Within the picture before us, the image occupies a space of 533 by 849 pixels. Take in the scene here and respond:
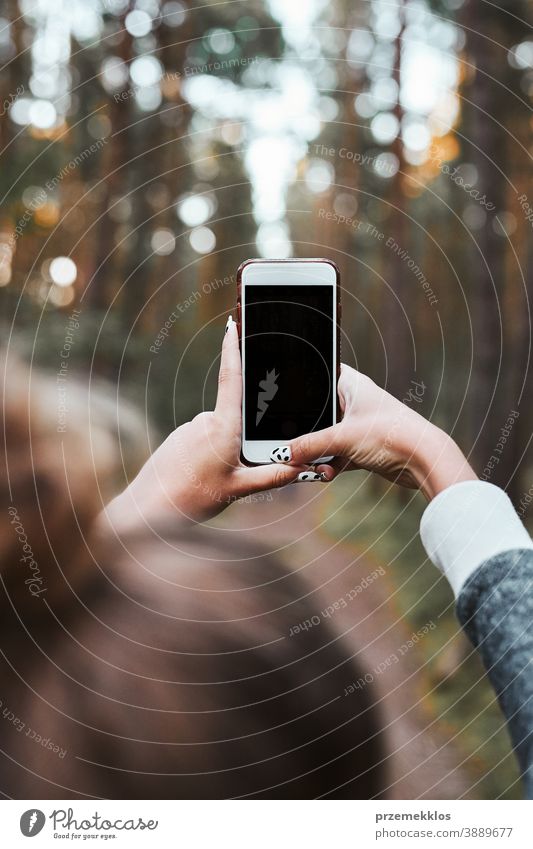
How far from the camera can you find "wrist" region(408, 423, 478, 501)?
2.64 ft

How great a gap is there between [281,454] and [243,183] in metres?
0.91

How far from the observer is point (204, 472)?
86cm

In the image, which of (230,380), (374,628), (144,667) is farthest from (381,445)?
(374,628)

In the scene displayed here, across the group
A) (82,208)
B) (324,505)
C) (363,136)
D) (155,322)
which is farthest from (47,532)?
(363,136)

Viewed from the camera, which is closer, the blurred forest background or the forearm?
the forearm

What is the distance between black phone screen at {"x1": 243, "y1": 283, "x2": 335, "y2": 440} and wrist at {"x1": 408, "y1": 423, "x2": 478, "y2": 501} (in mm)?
113

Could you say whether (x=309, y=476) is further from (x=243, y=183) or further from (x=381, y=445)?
(x=243, y=183)

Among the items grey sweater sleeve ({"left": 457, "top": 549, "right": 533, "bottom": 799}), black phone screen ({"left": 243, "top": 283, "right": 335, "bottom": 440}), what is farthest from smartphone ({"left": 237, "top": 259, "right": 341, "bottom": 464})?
grey sweater sleeve ({"left": 457, "top": 549, "right": 533, "bottom": 799})

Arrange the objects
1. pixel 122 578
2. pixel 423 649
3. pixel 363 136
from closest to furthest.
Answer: pixel 122 578
pixel 423 649
pixel 363 136

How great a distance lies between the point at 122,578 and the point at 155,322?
1.66 meters

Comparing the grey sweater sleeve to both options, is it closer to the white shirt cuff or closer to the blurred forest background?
the white shirt cuff

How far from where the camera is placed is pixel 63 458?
2.53 feet

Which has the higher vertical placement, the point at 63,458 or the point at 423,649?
the point at 63,458

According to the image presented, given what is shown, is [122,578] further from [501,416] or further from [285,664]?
[501,416]
